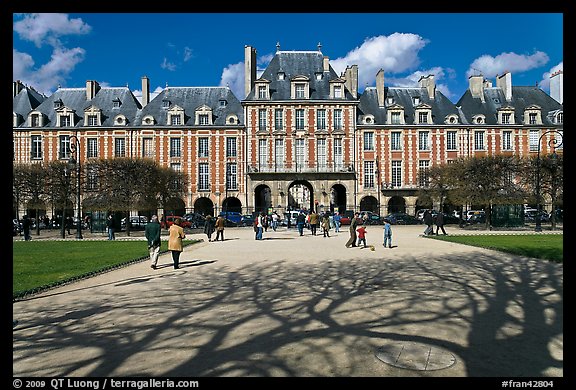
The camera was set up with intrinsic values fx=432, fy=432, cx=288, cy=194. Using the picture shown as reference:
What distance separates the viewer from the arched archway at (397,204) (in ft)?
144

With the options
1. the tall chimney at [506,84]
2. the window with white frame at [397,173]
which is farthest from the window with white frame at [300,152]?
the tall chimney at [506,84]

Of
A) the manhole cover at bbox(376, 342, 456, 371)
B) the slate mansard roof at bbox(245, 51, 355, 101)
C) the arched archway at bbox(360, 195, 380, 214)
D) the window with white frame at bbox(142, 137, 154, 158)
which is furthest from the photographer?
the arched archway at bbox(360, 195, 380, 214)

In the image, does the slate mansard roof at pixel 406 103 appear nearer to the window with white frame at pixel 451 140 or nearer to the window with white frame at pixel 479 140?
the window with white frame at pixel 451 140

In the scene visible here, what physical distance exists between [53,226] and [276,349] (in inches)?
1434

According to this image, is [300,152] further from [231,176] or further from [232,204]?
[232,204]

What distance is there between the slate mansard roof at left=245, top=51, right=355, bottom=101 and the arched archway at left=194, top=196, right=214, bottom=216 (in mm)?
11272

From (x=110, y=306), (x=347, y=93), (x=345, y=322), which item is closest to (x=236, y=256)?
(x=110, y=306)

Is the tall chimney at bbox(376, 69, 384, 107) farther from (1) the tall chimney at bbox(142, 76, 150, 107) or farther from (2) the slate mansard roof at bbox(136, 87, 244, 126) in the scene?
(1) the tall chimney at bbox(142, 76, 150, 107)

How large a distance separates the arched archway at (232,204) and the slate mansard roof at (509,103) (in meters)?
25.6

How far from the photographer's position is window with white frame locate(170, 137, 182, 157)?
145 ft

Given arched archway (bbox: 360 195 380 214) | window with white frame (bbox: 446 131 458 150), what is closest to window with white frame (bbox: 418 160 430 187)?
window with white frame (bbox: 446 131 458 150)

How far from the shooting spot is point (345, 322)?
5.97m

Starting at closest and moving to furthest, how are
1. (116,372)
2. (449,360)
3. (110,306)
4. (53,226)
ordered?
(116,372)
(449,360)
(110,306)
(53,226)

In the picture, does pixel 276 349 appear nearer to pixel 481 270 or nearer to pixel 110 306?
pixel 110 306
